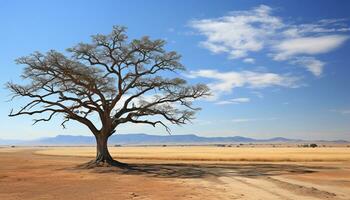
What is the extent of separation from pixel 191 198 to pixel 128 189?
5.45 metres

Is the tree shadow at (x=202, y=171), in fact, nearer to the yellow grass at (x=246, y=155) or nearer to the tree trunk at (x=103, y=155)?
the tree trunk at (x=103, y=155)

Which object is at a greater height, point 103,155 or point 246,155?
point 246,155

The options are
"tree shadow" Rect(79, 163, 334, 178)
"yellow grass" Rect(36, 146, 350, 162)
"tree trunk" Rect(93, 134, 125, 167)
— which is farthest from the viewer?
"yellow grass" Rect(36, 146, 350, 162)

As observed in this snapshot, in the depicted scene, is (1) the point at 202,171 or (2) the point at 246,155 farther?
(2) the point at 246,155

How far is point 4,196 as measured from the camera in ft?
67.5

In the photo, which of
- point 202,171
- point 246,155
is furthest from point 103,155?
point 246,155

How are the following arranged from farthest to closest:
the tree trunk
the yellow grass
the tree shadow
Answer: the yellow grass → the tree trunk → the tree shadow

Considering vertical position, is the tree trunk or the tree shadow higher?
the tree trunk

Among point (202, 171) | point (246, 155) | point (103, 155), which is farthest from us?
point (246, 155)

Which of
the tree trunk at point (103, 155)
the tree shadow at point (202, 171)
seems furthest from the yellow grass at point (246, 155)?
the tree trunk at point (103, 155)

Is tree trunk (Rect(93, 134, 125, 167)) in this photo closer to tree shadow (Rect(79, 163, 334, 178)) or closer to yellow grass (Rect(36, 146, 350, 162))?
tree shadow (Rect(79, 163, 334, 178))

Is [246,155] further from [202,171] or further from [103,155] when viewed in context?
[202,171]

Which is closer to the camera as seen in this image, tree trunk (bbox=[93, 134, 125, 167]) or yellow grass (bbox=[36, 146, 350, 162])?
tree trunk (bbox=[93, 134, 125, 167])

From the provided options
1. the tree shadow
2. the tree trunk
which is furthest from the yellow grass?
the tree trunk
